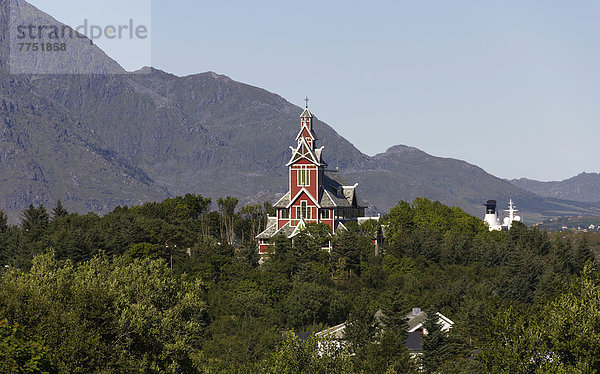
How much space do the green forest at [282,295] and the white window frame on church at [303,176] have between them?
360 inches

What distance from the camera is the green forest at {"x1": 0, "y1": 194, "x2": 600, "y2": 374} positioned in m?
53.3

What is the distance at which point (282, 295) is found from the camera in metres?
117

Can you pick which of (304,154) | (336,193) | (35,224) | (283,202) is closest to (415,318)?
(283,202)

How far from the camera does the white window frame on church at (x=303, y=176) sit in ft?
446

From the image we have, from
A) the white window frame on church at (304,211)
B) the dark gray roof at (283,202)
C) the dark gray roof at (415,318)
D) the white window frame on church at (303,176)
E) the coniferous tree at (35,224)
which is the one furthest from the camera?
the coniferous tree at (35,224)

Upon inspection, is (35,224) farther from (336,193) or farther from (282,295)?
(282,295)

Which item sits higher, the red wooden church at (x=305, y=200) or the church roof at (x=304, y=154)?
the church roof at (x=304, y=154)

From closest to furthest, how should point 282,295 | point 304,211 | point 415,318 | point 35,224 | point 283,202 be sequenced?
point 415,318
point 282,295
point 304,211
point 283,202
point 35,224

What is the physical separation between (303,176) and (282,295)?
80.4 ft

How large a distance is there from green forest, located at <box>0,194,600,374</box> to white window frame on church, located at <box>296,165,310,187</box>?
360 inches

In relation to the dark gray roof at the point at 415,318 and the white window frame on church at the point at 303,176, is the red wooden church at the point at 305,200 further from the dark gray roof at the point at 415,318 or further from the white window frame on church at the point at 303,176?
the dark gray roof at the point at 415,318

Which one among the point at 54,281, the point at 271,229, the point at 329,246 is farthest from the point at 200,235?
the point at 54,281

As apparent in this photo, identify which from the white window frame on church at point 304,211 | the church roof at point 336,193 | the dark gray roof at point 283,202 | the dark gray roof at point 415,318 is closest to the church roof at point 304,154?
the church roof at point 336,193

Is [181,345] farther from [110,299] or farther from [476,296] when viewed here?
[476,296]
